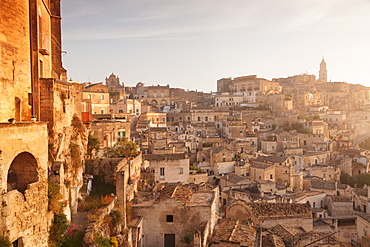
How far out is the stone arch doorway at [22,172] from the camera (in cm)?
948

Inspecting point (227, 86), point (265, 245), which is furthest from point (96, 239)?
point (227, 86)

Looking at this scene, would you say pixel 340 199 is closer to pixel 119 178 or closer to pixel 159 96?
pixel 119 178

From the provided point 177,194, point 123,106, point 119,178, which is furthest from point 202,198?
point 123,106

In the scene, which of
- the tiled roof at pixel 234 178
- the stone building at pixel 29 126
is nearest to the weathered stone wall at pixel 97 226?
the stone building at pixel 29 126

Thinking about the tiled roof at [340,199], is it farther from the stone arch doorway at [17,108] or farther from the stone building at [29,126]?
the stone arch doorway at [17,108]

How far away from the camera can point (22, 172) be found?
31.5 ft

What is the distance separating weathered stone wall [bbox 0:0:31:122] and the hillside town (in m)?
0.04

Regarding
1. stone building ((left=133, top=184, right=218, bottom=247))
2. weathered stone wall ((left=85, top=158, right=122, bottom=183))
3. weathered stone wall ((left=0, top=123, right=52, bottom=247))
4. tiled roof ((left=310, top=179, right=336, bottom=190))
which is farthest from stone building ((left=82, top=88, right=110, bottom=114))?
weathered stone wall ((left=0, top=123, right=52, bottom=247))

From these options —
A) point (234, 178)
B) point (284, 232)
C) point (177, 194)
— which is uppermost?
point (177, 194)

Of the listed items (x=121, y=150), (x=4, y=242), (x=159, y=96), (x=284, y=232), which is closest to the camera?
(x=4, y=242)

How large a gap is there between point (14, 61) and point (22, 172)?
370 cm

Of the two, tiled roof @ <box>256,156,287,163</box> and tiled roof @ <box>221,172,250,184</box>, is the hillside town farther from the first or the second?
tiled roof @ <box>256,156,287,163</box>

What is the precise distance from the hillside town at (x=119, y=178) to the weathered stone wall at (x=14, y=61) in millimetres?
36

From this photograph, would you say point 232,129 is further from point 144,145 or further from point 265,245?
point 265,245
